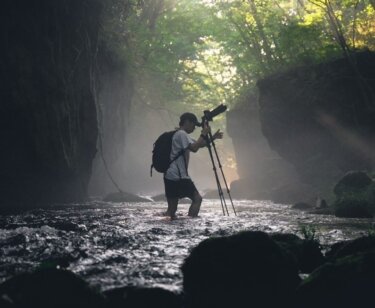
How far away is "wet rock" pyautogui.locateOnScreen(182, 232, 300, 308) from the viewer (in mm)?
3523

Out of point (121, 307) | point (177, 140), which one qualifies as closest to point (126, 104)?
point (177, 140)

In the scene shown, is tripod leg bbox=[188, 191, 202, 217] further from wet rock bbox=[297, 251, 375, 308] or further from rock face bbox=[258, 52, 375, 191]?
rock face bbox=[258, 52, 375, 191]

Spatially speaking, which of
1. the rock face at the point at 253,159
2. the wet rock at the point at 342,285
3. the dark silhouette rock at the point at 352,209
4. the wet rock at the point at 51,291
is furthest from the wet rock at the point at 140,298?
the rock face at the point at 253,159

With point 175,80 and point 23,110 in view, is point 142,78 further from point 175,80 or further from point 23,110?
point 23,110

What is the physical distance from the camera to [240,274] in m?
3.66

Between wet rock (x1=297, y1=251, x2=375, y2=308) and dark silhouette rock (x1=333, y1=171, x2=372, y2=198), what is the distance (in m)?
10.0

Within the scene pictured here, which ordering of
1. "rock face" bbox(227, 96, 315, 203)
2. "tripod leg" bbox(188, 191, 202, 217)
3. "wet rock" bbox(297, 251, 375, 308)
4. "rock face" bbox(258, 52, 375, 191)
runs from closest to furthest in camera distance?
"wet rock" bbox(297, 251, 375, 308)
"tripod leg" bbox(188, 191, 202, 217)
"rock face" bbox(258, 52, 375, 191)
"rock face" bbox(227, 96, 315, 203)

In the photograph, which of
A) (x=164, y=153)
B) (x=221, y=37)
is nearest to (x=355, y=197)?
(x=164, y=153)

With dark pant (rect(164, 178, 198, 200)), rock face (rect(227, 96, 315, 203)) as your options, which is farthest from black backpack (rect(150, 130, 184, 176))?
rock face (rect(227, 96, 315, 203))

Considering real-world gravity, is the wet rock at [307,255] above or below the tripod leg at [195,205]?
below

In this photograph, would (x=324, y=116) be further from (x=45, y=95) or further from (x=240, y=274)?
(x=240, y=274)

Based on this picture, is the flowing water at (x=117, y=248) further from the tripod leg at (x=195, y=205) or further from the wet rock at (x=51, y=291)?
the tripod leg at (x=195, y=205)

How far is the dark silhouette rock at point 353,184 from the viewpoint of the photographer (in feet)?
42.5

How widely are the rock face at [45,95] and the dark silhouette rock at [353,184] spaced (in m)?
10.4
